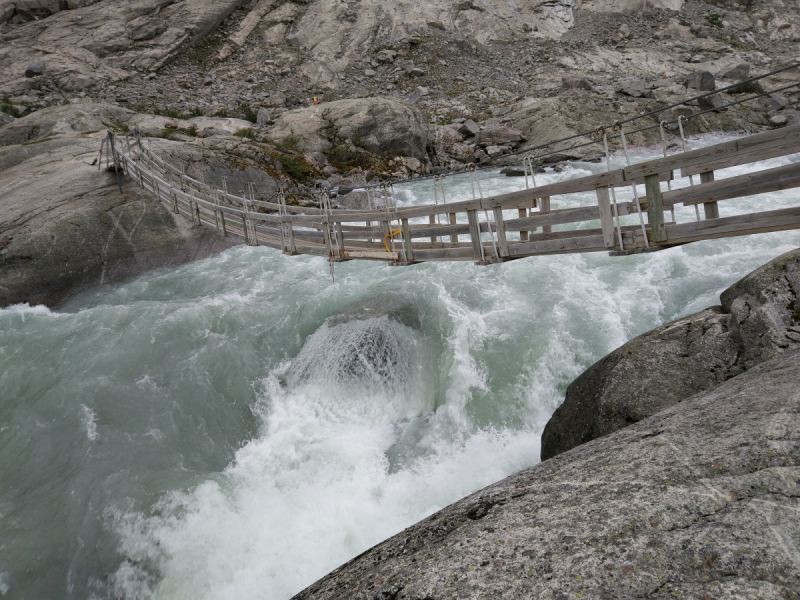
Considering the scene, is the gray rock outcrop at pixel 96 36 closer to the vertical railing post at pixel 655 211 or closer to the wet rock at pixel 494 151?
the wet rock at pixel 494 151

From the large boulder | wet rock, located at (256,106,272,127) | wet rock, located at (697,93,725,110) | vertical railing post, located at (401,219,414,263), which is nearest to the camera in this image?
vertical railing post, located at (401,219,414,263)

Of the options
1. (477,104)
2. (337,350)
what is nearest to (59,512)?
(337,350)

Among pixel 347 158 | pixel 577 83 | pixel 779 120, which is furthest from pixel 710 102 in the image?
pixel 347 158

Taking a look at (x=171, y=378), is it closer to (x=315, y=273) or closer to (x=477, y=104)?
(x=315, y=273)

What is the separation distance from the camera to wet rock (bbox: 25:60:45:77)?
115ft

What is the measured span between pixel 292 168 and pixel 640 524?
70.3 feet

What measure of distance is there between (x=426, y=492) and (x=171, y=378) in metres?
5.62

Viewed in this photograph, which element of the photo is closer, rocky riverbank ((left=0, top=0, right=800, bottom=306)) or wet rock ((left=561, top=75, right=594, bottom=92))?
rocky riverbank ((left=0, top=0, right=800, bottom=306))

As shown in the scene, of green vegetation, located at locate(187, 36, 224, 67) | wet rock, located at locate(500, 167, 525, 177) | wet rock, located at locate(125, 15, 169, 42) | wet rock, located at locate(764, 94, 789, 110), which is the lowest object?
wet rock, located at locate(500, 167, 525, 177)

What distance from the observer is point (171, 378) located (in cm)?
985

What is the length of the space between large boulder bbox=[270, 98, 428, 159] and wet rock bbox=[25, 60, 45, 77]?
68.9ft

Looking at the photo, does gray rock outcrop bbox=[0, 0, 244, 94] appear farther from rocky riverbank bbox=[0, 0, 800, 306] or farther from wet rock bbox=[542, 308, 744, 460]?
wet rock bbox=[542, 308, 744, 460]

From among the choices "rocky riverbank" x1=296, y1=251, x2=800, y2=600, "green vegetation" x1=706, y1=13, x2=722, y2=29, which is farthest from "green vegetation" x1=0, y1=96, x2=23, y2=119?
"green vegetation" x1=706, y1=13, x2=722, y2=29

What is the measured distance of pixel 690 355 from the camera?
6.49 meters
